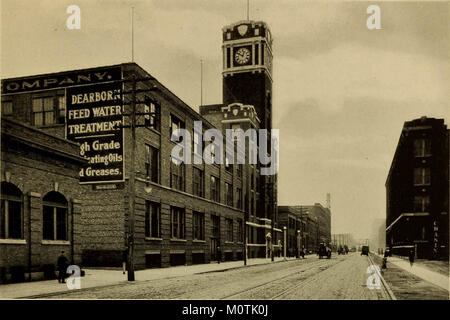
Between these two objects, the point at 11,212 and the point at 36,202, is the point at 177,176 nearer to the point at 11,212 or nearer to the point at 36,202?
the point at 36,202

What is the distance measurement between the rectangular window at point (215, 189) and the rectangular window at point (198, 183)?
3675 millimetres

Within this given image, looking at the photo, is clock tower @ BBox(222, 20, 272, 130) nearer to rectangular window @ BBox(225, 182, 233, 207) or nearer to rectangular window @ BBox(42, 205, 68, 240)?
rectangular window @ BBox(225, 182, 233, 207)

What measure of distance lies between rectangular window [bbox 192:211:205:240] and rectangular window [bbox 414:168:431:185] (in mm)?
30158

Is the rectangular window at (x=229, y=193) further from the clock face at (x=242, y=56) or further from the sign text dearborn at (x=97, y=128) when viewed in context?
the sign text dearborn at (x=97, y=128)

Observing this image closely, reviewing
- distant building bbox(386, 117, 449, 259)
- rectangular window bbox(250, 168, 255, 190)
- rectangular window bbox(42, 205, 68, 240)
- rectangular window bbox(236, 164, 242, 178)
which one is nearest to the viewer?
rectangular window bbox(42, 205, 68, 240)

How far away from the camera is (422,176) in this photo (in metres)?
65.1

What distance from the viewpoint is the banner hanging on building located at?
109 ft

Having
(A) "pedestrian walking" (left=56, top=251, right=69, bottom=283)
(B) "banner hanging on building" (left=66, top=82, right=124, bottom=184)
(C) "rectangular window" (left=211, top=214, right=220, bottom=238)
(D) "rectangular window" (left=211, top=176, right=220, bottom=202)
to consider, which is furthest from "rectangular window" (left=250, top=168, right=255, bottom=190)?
(A) "pedestrian walking" (left=56, top=251, right=69, bottom=283)

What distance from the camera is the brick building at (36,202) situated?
878 inches

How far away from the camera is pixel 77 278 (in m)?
24.0

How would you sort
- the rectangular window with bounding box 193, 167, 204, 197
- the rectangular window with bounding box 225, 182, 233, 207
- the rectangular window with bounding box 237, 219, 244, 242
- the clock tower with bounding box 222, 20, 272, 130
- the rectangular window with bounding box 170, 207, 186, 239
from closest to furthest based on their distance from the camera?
the rectangular window with bounding box 170, 207, 186, 239
the rectangular window with bounding box 193, 167, 204, 197
the rectangular window with bounding box 225, 182, 233, 207
the rectangular window with bounding box 237, 219, 244, 242
the clock tower with bounding box 222, 20, 272, 130
